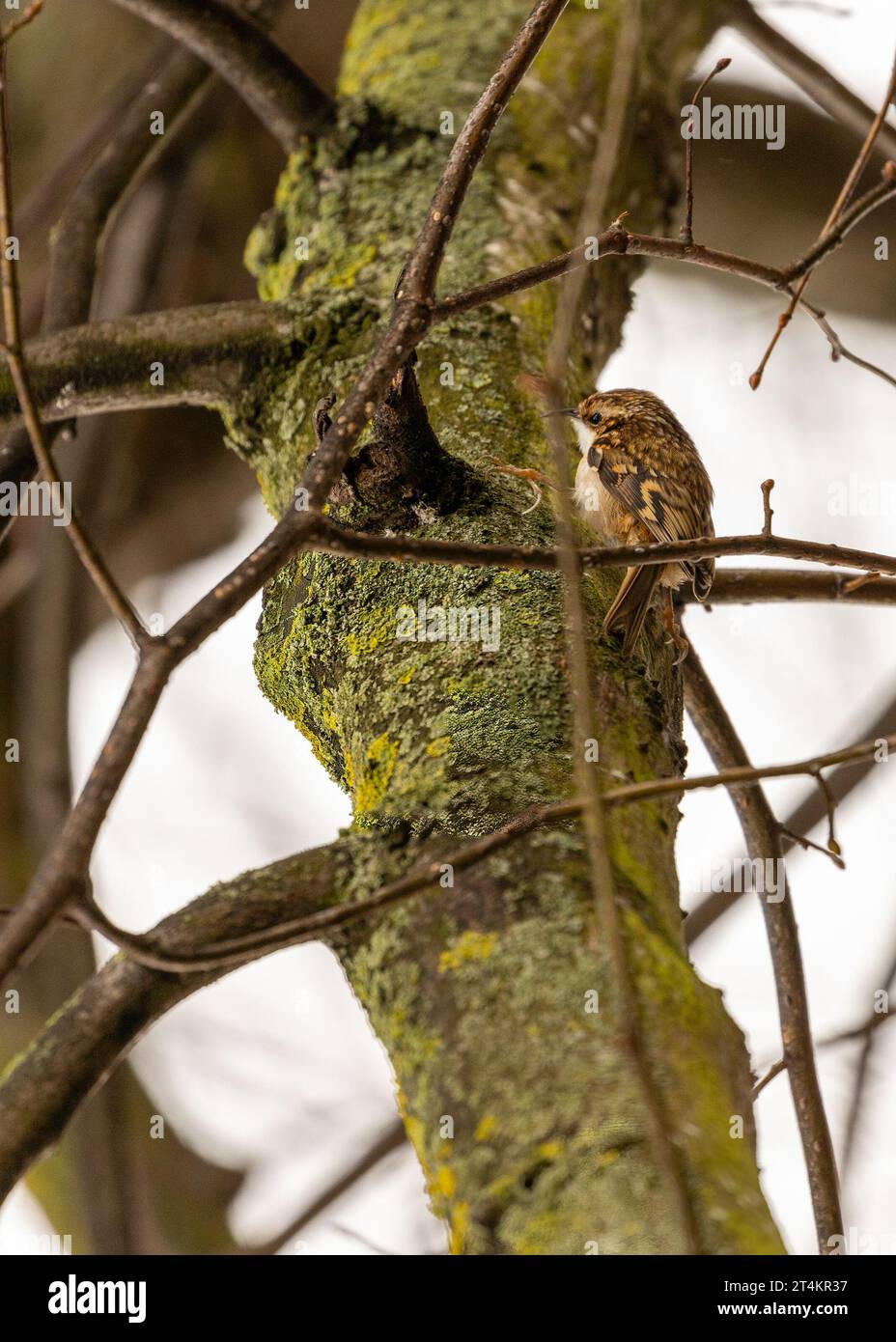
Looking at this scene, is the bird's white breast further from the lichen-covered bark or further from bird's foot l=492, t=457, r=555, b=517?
bird's foot l=492, t=457, r=555, b=517

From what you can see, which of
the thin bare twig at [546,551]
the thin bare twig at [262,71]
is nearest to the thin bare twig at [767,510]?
the thin bare twig at [546,551]

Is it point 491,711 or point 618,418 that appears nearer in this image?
point 491,711

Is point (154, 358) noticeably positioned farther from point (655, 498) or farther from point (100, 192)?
point (655, 498)

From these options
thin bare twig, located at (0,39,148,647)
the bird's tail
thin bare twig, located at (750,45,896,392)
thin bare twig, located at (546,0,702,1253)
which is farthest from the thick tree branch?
thin bare twig, located at (546,0,702,1253)

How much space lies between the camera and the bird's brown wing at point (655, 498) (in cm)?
317

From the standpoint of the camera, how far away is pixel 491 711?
1968 millimetres

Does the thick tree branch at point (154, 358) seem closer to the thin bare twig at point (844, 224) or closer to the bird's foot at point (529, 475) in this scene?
the bird's foot at point (529, 475)

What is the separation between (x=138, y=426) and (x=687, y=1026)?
14.6 feet

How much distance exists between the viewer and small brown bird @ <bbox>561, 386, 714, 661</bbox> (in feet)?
10.5

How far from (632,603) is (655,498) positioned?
902mm

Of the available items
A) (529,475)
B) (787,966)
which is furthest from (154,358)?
(787,966)

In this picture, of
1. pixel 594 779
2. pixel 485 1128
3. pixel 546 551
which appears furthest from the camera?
pixel 546 551
